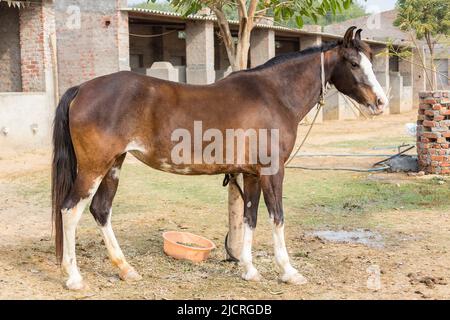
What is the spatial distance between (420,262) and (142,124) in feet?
9.65

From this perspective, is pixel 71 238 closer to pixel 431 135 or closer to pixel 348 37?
pixel 348 37

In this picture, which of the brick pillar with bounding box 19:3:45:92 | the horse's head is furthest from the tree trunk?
the brick pillar with bounding box 19:3:45:92

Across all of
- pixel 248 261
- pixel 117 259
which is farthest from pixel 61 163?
pixel 248 261

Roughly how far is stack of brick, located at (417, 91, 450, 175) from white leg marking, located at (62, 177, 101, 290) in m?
7.48

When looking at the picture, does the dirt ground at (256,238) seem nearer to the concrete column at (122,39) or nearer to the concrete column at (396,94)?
the concrete column at (122,39)

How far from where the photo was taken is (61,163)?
5082mm

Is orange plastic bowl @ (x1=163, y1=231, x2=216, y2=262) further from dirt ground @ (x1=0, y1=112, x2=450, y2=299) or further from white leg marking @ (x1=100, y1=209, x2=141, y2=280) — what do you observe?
white leg marking @ (x1=100, y1=209, x2=141, y2=280)

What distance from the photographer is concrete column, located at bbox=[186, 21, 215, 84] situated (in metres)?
18.9

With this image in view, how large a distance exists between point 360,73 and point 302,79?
51 centimetres

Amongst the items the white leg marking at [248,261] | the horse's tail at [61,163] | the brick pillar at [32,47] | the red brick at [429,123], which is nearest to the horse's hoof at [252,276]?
the white leg marking at [248,261]

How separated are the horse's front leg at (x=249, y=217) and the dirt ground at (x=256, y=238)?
7.5 inches
